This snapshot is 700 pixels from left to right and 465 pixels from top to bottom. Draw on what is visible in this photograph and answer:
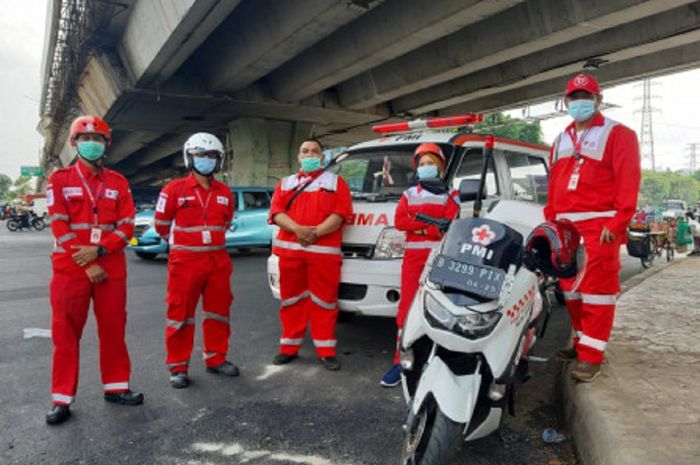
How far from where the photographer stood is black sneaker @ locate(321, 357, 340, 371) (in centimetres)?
425

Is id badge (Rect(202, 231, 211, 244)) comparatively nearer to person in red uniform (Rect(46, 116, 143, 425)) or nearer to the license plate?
person in red uniform (Rect(46, 116, 143, 425))

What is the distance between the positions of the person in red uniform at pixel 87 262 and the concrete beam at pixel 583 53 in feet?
34.4

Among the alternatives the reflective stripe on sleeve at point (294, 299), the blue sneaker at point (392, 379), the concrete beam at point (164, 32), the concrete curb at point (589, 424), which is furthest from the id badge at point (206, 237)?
the concrete beam at point (164, 32)

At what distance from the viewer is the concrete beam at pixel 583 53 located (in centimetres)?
986

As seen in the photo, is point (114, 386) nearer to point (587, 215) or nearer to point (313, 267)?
point (313, 267)

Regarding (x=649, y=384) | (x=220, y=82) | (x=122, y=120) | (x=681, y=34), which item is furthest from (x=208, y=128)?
(x=649, y=384)

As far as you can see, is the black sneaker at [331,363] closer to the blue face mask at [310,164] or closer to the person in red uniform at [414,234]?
the person in red uniform at [414,234]

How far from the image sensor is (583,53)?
11398 millimetres

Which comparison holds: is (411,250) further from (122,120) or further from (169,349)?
(122,120)

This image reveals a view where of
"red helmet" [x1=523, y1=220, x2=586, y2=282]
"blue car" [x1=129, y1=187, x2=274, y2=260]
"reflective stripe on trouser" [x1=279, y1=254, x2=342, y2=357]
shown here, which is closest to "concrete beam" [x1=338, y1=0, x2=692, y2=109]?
"blue car" [x1=129, y1=187, x2=274, y2=260]

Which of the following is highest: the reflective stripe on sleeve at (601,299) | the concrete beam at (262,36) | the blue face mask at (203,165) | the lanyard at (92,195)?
the concrete beam at (262,36)

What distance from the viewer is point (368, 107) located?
56.1 feet

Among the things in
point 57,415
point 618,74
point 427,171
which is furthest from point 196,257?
point 618,74

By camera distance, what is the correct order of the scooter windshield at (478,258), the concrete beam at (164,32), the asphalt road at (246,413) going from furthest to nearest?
the concrete beam at (164,32)
the asphalt road at (246,413)
the scooter windshield at (478,258)
